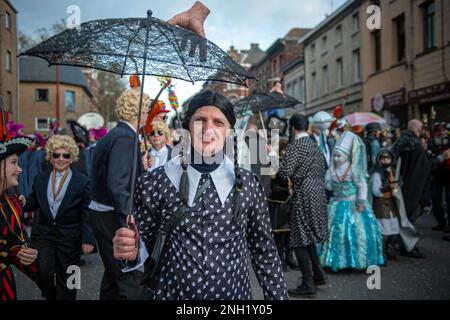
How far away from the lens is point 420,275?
17.5 ft

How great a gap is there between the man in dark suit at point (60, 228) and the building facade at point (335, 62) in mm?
17339

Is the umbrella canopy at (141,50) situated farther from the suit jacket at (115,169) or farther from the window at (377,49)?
the window at (377,49)

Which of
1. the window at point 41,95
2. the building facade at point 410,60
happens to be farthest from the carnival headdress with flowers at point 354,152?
the window at point 41,95

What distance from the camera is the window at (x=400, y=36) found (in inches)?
701

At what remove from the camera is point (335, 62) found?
86.2 ft

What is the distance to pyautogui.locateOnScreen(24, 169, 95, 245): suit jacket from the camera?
3869 mm

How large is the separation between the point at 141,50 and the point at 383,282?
4313mm

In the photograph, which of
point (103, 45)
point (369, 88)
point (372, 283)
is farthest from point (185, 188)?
point (369, 88)

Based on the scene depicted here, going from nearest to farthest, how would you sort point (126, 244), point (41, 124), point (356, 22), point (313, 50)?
point (126, 244)
point (356, 22)
point (313, 50)
point (41, 124)

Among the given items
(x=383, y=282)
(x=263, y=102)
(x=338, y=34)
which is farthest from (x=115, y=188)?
(x=338, y=34)

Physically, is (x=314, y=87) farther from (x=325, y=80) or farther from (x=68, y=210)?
(x=68, y=210)


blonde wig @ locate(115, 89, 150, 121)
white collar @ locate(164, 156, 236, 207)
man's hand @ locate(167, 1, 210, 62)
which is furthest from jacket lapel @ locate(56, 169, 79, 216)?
man's hand @ locate(167, 1, 210, 62)

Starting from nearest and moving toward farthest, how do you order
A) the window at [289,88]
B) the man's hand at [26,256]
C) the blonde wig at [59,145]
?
the man's hand at [26,256] < the blonde wig at [59,145] < the window at [289,88]
